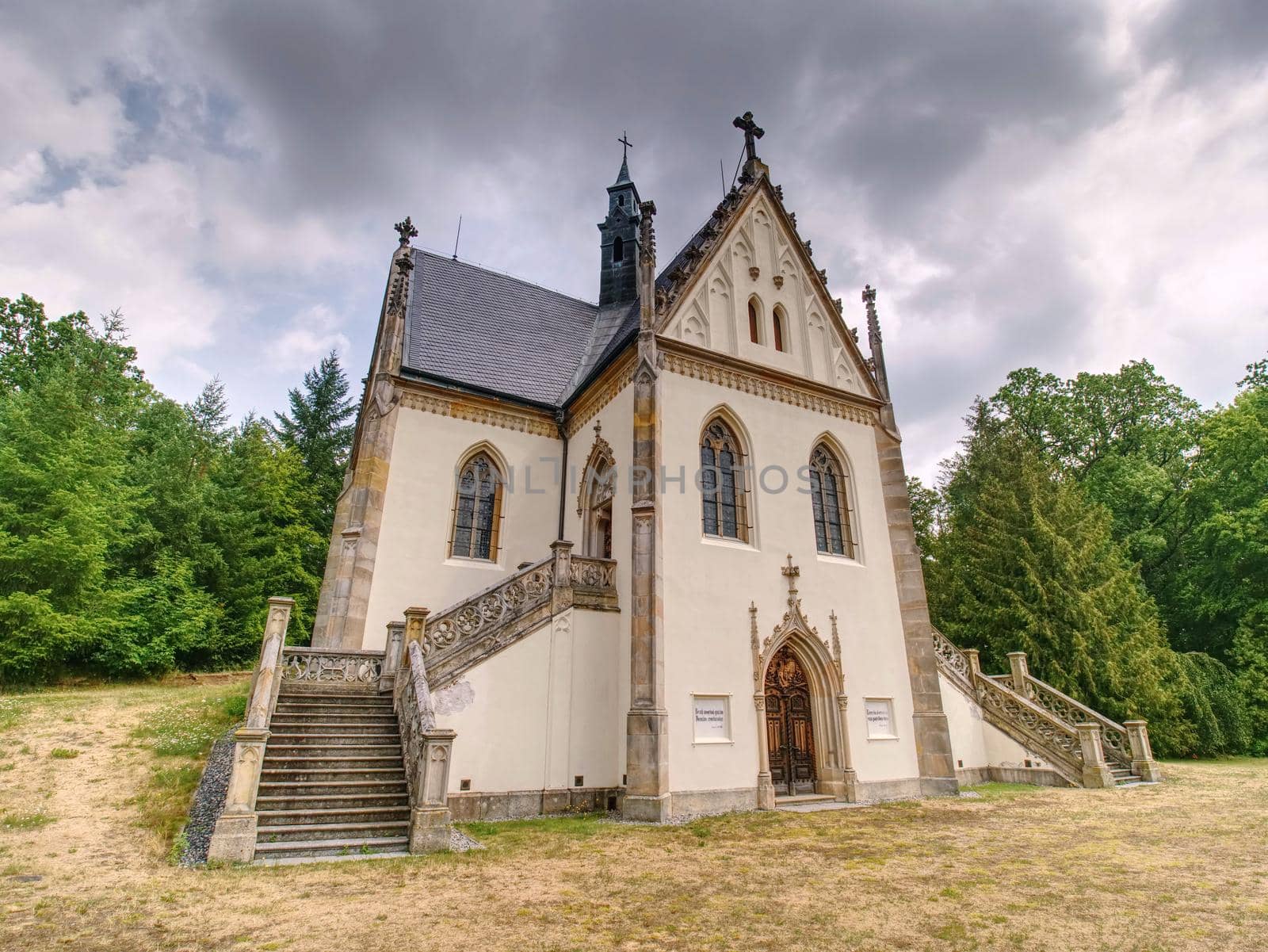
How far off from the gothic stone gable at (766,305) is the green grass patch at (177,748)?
11626mm

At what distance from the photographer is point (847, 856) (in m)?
7.64

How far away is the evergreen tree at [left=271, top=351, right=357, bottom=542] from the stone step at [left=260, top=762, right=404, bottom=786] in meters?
26.0

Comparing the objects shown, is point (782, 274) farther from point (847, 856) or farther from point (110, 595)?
point (110, 595)

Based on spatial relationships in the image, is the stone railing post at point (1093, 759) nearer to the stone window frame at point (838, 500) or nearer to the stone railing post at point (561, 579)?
the stone window frame at point (838, 500)

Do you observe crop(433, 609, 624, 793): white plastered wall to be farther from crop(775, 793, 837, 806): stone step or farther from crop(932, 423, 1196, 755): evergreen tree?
crop(932, 423, 1196, 755): evergreen tree

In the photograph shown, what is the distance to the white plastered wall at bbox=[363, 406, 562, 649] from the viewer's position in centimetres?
1437

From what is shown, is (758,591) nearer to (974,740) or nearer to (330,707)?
(974,740)

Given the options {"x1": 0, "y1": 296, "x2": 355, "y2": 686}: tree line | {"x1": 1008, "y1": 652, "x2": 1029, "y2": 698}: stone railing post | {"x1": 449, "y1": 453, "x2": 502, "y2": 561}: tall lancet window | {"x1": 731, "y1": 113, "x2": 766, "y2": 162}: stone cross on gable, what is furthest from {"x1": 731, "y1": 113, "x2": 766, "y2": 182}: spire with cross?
{"x1": 0, "y1": 296, "x2": 355, "y2": 686}: tree line

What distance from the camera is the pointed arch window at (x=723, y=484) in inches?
537

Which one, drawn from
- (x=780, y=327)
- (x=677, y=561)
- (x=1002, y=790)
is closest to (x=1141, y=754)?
(x=1002, y=790)

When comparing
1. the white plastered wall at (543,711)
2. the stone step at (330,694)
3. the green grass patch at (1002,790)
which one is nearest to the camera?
the stone step at (330,694)

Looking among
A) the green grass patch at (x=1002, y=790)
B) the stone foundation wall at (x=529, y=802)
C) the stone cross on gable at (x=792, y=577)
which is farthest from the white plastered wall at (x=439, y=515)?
the green grass patch at (x=1002, y=790)

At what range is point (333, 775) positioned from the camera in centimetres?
916

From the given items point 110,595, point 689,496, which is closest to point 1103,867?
point 689,496
